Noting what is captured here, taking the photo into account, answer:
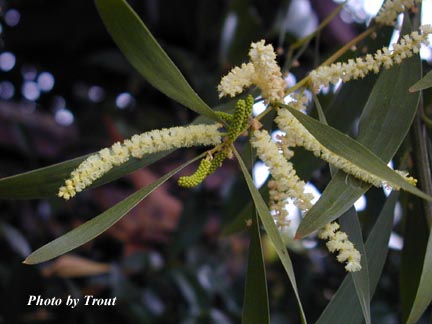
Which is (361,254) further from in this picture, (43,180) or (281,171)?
(43,180)

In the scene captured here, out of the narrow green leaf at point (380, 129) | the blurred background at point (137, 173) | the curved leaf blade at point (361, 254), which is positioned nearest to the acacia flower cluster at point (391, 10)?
the narrow green leaf at point (380, 129)

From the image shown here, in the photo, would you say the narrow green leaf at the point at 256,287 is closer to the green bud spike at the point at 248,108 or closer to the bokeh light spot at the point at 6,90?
the green bud spike at the point at 248,108

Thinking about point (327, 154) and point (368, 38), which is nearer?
point (327, 154)

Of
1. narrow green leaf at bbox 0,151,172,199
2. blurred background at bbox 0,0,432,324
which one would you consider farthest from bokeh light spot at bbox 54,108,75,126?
narrow green leaf at bbox 0,151,172,199

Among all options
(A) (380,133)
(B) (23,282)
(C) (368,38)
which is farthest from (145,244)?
(A) (380,133)

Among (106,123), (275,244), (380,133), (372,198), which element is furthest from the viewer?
(106,123)

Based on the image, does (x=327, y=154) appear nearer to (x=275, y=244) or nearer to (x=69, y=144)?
(x=275, y=244)

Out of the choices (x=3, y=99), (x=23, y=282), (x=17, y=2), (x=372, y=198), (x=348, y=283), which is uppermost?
(x=17, y=2)
